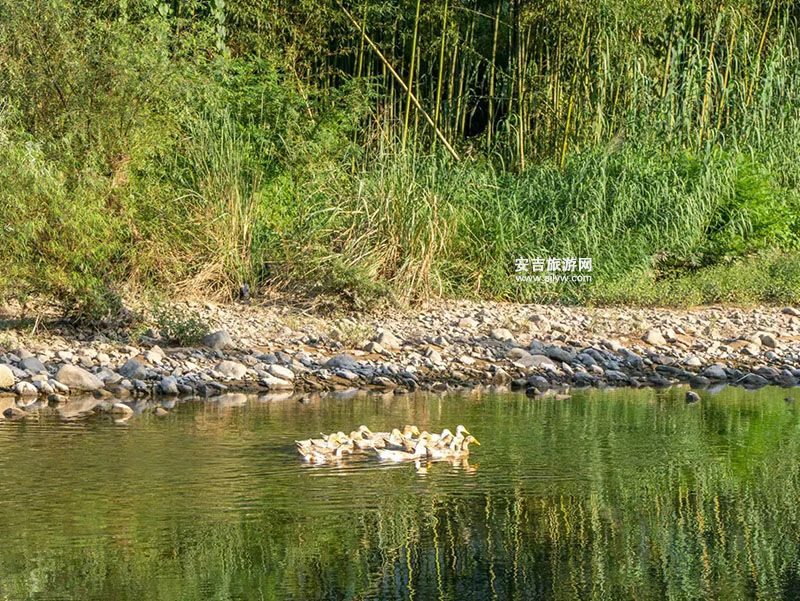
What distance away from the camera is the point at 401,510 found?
22.4ft

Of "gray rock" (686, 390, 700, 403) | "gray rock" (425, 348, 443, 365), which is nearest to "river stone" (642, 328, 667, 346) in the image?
"gray rock" (686, 390, 700, 403)

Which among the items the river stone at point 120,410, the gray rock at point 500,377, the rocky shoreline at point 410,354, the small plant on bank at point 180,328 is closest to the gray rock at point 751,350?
the rocky shoreline at point 410,354

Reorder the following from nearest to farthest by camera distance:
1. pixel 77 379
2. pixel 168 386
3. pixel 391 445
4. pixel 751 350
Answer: pixel 391 445 → pixel 77 379 → pixel 168 386 → pixel 751 350

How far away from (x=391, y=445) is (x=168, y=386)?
3.22 meters

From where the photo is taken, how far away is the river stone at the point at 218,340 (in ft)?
39.3

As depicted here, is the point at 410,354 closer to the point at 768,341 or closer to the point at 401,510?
the point at 768,341

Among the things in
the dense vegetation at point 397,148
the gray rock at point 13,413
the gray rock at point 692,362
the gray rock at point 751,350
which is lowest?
the gray rock at point 692,362

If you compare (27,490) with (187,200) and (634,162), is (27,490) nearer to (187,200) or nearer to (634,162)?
(187,200)

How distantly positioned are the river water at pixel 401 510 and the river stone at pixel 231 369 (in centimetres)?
126

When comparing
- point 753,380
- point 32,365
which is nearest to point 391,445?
point 32,365

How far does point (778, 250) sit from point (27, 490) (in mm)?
11003

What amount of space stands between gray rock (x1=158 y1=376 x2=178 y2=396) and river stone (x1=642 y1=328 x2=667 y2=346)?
4694mm

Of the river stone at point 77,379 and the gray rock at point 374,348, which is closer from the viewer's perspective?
the river stone at point 77,379

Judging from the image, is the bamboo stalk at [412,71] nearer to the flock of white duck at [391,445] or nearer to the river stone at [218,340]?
the river stone at [218,340]
